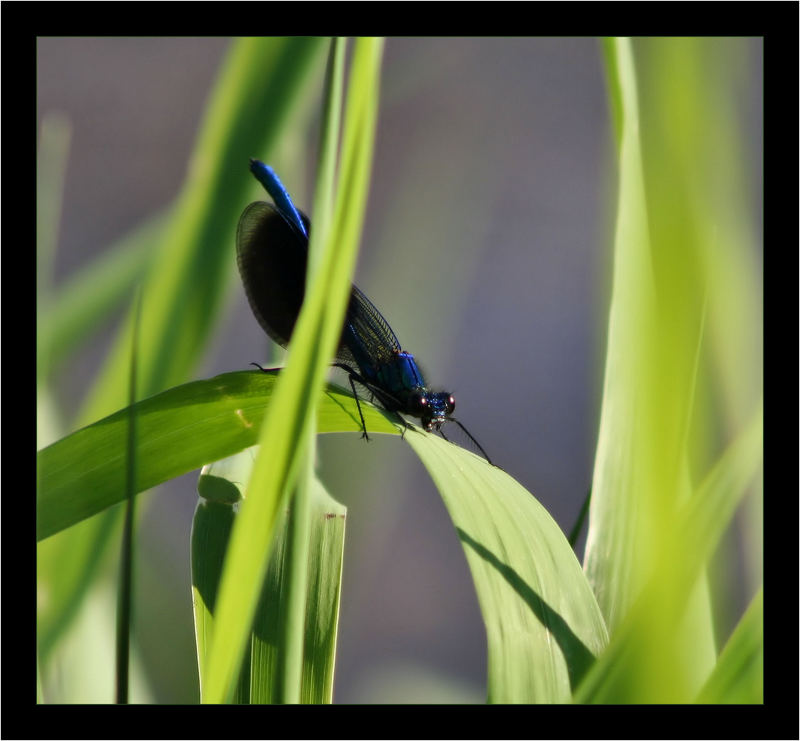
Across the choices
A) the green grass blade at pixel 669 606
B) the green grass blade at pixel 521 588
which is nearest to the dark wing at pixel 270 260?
the green grass blade at pixel 521 588

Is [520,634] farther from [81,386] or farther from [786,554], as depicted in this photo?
[81,386]

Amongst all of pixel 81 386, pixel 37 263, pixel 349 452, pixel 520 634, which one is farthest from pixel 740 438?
pixel 81 386

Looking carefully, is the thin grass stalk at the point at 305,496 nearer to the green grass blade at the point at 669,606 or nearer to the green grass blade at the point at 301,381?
the green grass blade at the point at 301,381

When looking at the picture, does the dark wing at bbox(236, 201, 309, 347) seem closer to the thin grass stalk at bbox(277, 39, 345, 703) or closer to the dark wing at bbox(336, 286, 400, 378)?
Answer: the dark wing at bbox(336, 286, 400, 378)

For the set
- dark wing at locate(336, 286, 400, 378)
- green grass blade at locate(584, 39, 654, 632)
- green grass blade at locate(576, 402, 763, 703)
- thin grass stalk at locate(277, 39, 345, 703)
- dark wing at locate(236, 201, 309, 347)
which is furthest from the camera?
Result: dark wing at locate(336, 286, 400, 378)

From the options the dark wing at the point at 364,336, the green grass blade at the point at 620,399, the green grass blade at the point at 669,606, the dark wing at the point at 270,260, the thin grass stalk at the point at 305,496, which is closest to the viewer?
the green grass blade at the point at 669,606

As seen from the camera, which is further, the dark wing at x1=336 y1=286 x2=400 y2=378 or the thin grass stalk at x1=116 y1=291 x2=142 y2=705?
the dark wing at x1=336 y1=286 x2=400 y2=378

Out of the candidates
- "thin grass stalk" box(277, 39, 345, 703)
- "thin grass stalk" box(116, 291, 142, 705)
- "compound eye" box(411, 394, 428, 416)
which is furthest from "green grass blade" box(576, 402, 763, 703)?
"compound eye" box(411, 394, 428, 416)
